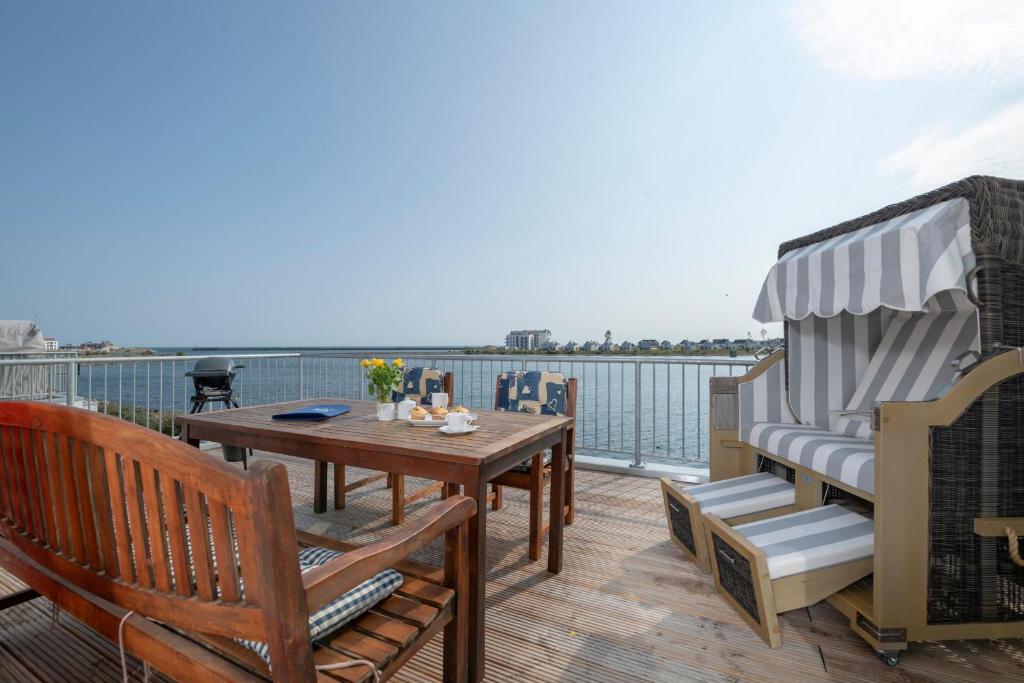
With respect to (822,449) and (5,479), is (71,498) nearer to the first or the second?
(5,479)

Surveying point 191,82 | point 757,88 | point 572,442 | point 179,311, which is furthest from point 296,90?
point 179,311

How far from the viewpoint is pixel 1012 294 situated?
1802 millimetres

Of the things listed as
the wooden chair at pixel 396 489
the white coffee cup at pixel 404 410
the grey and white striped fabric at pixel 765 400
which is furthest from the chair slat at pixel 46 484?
the grey and white striped fabric at pixel 765 400

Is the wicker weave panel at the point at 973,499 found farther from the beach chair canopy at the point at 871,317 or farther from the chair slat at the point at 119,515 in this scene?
the chair slat at the point at 119,515

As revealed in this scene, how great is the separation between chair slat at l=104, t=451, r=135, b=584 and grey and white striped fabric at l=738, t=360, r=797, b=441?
3.27 metres

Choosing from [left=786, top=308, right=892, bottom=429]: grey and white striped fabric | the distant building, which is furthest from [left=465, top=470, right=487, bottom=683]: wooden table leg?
the distant building

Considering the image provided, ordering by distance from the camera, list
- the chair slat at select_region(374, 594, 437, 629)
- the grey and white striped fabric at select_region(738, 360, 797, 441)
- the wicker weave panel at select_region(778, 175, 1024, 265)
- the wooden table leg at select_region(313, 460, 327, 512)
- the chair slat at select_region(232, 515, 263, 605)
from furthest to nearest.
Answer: the wooden table leg at select_region(313, 460, 327, 512), the grey and white striped fabric at select_region(738, 360, 797, 441), the wicker weave panel at select_region(778, 175, 1024, 265), the chair slat at select_region(374, 594, 437, 629), the chair slat at select_region(232, 515, 263, 605)

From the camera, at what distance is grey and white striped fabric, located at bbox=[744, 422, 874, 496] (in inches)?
75.8

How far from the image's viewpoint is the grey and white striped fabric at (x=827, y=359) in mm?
2982

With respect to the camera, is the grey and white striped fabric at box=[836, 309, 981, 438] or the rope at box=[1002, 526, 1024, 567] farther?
the grey and white striped fabric at box=[836, 309, 981, 438]

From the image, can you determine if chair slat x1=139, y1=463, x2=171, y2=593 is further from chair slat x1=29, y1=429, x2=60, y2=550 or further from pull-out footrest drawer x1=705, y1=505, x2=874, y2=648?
pull-out footrest drawer x1=705, y1=505, x2=874, y2=648

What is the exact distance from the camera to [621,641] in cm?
181

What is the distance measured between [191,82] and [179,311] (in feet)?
45.0

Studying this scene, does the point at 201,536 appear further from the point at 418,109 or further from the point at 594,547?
the point at 418,109
